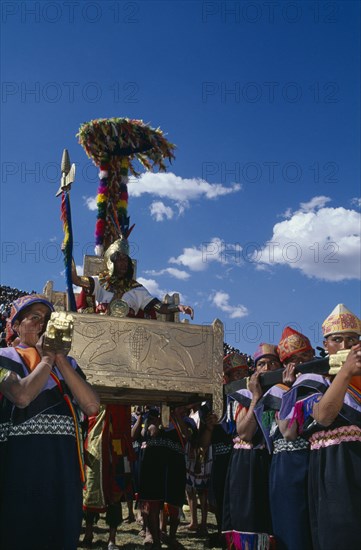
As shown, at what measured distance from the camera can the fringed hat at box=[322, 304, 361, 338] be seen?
3.44m

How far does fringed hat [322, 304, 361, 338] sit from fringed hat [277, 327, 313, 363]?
0.75 m

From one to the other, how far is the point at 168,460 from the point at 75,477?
4.09m

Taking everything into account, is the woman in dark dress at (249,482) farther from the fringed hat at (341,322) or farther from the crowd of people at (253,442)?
the fringed hat at (341,322)

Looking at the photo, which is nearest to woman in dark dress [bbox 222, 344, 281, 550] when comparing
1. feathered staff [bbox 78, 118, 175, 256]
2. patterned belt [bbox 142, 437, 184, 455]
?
patterned belt [bbox 142, 437, 184, 455]

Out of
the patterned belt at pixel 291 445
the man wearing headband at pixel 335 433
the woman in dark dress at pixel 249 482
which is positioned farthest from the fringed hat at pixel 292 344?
the man wearing headband at pixel 335 433

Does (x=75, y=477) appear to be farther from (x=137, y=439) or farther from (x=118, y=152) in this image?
(x=118, y=152)

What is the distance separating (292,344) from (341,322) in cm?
92

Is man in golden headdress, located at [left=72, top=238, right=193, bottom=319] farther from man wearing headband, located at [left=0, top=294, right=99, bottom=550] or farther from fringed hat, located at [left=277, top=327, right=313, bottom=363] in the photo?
man wearing headband, located at [left=0, top=294, right=99, bottom=550]

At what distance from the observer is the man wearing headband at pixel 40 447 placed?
9.58 feet

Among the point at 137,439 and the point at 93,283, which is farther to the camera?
the point at 137,439

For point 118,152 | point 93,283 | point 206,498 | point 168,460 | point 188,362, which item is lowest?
point 206,498

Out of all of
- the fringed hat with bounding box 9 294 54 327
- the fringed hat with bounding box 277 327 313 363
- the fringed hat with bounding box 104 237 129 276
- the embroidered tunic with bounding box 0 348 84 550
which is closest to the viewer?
the embroidered tunic with bounding box 0 348 84 550

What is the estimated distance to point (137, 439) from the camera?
27.2 feet

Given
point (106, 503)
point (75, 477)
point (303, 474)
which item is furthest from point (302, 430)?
point (106, 503)
